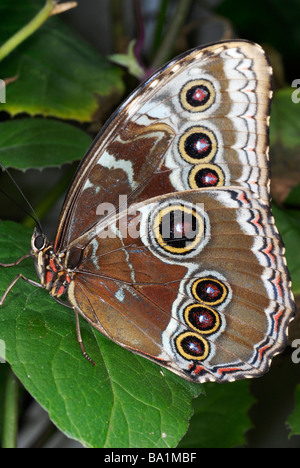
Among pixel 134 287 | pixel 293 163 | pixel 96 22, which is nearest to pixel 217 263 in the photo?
pixel 134 287

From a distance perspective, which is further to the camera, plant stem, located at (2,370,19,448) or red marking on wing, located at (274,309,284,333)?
plant stem, located at (2,370,19,448)

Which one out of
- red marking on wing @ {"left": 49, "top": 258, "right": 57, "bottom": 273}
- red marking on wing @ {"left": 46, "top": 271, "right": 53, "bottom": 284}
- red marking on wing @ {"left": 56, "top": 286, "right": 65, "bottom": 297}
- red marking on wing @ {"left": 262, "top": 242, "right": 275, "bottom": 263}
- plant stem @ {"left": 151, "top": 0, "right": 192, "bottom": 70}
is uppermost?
plant stem @ {"left": 151, "top": 0, "right": 192, "bottom": 70}

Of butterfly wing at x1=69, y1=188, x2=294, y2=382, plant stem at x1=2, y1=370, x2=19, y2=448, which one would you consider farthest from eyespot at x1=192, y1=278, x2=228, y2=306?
plant stem at x1=2, y1=370, x2=19, y2=448

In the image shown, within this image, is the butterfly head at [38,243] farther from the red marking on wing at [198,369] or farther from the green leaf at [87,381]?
the red marking on wing at [198,369]

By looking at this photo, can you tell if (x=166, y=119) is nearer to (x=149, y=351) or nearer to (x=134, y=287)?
(x=134, y=287)

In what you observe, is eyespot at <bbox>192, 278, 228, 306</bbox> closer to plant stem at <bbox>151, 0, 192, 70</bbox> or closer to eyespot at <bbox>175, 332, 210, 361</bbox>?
eyespot at <bbox>175, 332, 210, 361</bbox>
